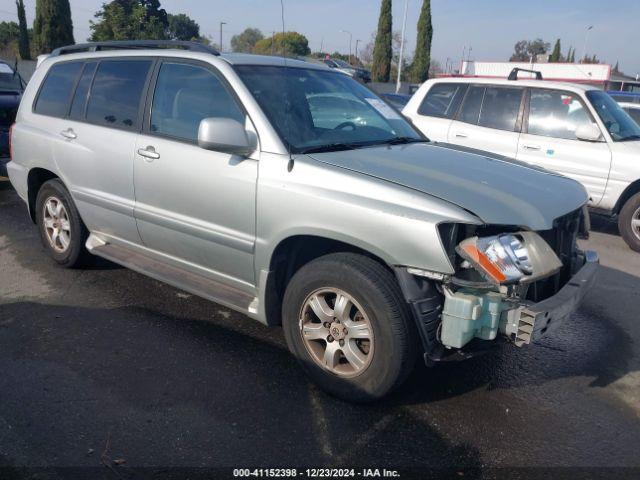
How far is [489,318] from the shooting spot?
8.99 feet

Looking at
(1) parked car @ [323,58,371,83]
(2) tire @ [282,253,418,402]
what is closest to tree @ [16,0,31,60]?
(1) parked car @ [323,58,371,83]

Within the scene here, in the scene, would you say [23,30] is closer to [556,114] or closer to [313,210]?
[556,114]

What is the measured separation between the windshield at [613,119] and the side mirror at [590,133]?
0.44 ft

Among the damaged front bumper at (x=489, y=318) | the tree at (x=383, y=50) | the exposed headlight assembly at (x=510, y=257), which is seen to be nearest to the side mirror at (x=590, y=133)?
the exposed headlight assembly at (x=510, y=257)

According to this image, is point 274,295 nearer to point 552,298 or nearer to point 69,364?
point 69,364

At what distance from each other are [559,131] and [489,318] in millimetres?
5159

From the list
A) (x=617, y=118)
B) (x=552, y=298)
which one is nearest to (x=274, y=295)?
(x=552, y=298)

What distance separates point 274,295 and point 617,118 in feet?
18.7

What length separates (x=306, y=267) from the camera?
3207 mm

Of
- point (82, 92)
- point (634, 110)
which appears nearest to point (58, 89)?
point (82, 92)

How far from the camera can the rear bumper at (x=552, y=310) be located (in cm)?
273

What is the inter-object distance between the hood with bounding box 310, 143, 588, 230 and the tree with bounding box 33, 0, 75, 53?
2728 centimetres

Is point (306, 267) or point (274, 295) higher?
point (306, 267)

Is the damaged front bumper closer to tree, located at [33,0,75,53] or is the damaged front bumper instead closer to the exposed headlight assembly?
the exposed headlight assembly
